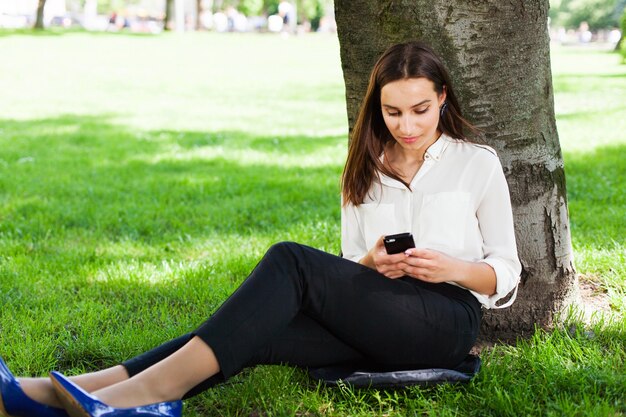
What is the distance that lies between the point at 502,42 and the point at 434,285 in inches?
45.0

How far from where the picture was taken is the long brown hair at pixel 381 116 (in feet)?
9.50

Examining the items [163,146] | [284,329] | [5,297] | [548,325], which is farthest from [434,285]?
[163,146]

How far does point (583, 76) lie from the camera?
1861 cm

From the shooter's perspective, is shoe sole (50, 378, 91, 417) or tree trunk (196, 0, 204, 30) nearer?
shoe sole (50, 378, 91, 417)

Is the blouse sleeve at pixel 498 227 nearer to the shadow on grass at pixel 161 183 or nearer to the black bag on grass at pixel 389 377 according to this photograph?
the black bag on grass at pixel 389 377

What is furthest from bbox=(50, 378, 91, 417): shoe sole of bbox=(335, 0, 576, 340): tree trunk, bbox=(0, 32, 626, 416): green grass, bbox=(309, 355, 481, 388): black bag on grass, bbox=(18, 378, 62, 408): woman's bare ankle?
bbox=(335, 0, 576, 340): tree trunk

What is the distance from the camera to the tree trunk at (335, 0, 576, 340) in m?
3.35

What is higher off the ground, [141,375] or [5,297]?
[141,375]

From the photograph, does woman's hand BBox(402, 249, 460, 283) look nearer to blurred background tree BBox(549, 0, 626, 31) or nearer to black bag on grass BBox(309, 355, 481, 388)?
black bag on grass BBox(309, 355, 481, 388)

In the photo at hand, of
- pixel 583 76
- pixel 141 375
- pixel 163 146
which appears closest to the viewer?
pixel 141 375

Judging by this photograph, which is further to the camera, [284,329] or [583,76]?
[583,76]

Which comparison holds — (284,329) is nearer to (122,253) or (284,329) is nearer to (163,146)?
(122,253)

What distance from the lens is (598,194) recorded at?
627 centimetres

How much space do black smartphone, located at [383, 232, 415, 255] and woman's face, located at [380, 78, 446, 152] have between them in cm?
42
